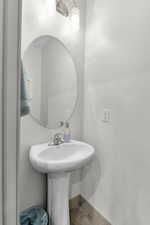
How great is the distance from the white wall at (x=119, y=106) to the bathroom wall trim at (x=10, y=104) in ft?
2.98

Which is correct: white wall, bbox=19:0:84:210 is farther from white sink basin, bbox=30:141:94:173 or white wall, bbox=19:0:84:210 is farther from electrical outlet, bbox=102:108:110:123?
electrical outlet, bbox=102:108:110:123

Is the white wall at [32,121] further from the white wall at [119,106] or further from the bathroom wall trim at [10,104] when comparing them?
the bathroom wall trim at [10,104]

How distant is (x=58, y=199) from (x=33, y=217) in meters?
0.25

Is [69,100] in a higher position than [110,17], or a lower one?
lower

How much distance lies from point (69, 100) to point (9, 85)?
1103mm

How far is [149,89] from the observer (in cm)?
94

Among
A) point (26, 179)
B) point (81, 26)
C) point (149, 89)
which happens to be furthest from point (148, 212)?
point (81, 26)

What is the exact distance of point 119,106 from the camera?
1137 mm

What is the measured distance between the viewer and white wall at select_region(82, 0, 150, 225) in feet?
3.21

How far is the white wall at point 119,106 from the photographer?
3.21 feet

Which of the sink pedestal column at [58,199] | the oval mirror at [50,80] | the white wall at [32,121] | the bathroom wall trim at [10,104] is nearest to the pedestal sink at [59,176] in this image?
the sink pedestal column at [58,199]

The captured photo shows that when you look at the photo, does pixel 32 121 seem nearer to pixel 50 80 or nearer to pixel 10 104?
pixel 50 80

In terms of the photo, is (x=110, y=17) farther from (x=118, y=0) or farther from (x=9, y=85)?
(x=9, y=85)

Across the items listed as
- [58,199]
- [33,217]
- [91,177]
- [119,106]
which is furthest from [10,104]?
[91,177]
